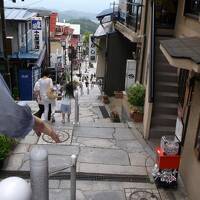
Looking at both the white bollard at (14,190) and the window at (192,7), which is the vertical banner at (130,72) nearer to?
the window at (192,7)

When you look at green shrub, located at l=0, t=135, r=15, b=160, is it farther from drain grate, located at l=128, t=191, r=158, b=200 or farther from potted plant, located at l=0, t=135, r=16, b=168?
drain grate, located at l=128, t=191, r=158, b=200

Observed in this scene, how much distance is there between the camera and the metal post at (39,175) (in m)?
4.80

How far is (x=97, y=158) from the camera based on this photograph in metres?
9.24

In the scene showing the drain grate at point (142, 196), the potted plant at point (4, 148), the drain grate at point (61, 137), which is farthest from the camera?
the drain grate at point (61, 137)

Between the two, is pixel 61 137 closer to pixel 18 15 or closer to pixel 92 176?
pixel 92 176

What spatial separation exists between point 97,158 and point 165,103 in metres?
3.50

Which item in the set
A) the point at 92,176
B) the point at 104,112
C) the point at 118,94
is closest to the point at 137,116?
the point at 92,176

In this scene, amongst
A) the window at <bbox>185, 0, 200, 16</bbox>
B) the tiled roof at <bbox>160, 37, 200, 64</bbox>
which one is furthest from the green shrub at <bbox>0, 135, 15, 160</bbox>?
the window at <bbox>185, 0, 200, 16</bbox>

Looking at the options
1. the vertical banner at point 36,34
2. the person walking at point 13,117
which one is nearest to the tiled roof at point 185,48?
the person walking at point 13,117

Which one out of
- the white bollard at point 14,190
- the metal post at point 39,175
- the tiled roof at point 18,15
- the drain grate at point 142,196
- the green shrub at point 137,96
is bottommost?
the drain grate at point 142,196

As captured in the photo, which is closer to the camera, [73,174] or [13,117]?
[13,117]

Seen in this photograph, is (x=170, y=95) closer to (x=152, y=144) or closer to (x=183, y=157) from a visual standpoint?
(x=152, y=144)

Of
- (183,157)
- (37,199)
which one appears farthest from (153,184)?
(37,199)

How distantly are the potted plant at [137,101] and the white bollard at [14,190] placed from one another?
908cm
